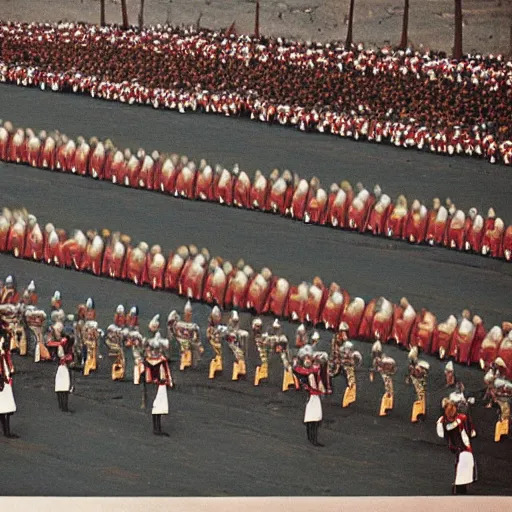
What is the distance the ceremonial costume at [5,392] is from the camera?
8.63ft

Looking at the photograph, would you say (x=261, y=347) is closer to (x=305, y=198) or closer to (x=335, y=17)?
(x=305, y=198)

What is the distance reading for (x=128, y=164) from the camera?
2.76 m

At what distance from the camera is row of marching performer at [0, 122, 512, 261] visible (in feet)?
9.06

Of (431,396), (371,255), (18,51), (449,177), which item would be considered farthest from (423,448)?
(18,51)

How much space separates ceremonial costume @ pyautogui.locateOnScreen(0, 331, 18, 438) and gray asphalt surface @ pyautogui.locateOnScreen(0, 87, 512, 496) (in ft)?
0.09

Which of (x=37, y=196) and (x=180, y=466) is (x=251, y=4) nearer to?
(x=37, y=196)

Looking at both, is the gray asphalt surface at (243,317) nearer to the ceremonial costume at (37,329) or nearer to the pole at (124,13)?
the ceremonial costume at (37,329)

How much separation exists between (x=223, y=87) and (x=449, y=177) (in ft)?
2.39

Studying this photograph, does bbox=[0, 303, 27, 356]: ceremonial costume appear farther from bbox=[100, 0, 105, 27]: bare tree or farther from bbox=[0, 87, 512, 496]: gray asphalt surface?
bbox=[100, 0, 105, 27]: bare tree

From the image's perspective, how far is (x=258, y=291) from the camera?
8.95ft

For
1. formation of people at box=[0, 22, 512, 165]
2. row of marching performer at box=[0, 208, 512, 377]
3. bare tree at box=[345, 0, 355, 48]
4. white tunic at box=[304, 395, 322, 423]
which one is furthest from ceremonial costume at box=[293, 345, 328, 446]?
bare tree at box=[345, 0, 355, 48]

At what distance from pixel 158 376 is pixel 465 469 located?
0.94 meters

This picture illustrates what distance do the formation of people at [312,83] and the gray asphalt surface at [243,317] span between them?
5cm

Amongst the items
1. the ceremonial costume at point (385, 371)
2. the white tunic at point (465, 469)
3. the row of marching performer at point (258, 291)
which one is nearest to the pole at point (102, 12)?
the row of marching performer at point (258, 291)
